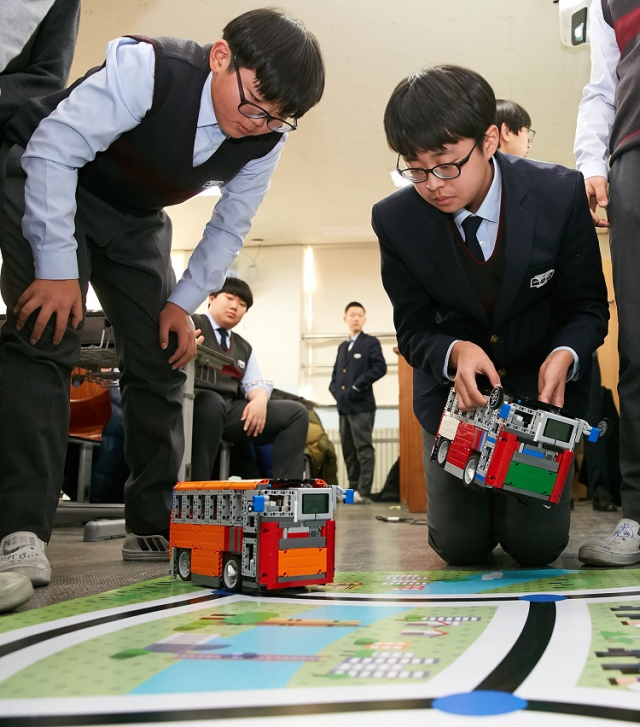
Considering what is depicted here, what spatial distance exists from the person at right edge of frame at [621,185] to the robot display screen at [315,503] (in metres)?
0.59

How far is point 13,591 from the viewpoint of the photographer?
96cm

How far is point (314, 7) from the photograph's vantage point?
13.6ft

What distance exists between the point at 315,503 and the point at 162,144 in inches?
29.7

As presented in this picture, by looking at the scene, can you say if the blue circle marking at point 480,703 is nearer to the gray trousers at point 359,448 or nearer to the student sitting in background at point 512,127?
the student sitting in background at point 512,127

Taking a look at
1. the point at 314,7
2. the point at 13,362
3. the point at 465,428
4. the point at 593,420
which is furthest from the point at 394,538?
the point at 314,7

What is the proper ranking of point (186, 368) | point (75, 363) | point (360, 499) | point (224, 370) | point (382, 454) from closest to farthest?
point (75, 363)
point (186, 368)
point (224, 370)
point (360, 499)
point (382, 454)

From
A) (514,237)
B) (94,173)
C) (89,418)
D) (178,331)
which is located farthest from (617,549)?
(89,418)

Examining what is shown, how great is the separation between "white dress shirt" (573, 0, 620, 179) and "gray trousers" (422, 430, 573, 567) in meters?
0.77

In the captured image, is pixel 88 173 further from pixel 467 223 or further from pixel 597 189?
pixel 597 189

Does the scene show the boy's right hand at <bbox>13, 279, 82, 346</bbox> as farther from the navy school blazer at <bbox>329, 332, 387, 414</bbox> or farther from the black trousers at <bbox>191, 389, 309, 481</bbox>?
the navy school blazer at <bbox>329, 332, 387, 414</bbox>

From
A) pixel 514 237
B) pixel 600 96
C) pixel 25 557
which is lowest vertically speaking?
pixel 25 557

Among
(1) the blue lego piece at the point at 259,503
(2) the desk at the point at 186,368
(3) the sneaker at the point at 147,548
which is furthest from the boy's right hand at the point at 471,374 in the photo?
(2) the desk at the point at 186,368

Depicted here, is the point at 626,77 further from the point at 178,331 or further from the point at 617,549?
the point at 178,331

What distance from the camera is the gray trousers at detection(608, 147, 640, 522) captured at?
1.45 m
